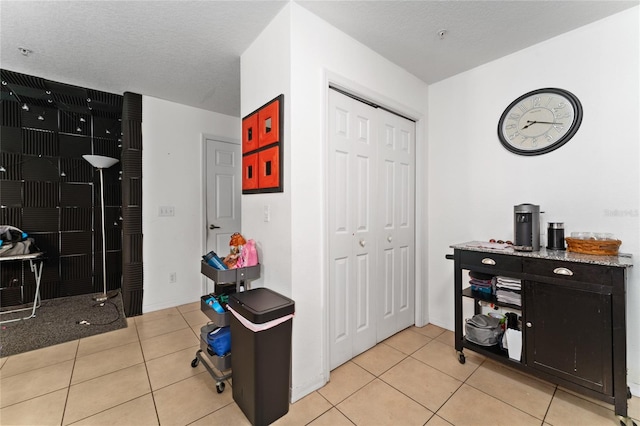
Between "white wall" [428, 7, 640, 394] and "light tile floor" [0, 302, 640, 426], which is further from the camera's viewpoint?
"white wall" [428, 7, 640, 394]

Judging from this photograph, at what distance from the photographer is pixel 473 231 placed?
259cm

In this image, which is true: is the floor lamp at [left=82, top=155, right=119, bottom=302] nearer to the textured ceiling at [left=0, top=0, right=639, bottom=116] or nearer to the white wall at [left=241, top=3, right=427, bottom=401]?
the textured ceiling at [left=0, top=0, right=639, bottom=116]

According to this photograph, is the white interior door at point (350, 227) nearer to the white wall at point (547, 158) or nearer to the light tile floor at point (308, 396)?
the light tile floor at point (308, 396)

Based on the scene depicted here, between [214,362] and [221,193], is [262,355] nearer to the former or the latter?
[214,362]

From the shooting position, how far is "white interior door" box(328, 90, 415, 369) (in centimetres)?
211

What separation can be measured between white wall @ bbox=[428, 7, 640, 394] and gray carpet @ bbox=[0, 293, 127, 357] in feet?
11.9

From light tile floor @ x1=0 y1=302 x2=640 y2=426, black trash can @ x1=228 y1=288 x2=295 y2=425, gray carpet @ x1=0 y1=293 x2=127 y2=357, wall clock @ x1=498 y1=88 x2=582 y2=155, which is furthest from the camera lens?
gray carpet @ x1=0 y1=293 x2=127 y2=357

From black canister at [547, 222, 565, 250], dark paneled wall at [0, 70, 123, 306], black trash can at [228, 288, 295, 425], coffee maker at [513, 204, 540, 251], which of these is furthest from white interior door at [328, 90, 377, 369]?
dark paneled wall at [0, 70, 123, 306]

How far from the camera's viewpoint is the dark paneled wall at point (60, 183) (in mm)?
3129

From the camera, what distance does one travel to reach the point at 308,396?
1810 mm

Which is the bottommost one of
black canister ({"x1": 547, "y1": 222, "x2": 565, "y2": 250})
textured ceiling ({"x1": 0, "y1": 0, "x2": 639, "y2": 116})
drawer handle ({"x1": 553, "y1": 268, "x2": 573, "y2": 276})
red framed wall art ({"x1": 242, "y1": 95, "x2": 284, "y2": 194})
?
drawer handle ({"x1": 553, "y1": 268, "x2": 573, "y2": 276})

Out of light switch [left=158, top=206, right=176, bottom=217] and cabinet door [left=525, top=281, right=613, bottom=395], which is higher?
light switch [left=158, top=206, right=176, bottom=217]

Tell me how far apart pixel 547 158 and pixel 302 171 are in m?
2.01

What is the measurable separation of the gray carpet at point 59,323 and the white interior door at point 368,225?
2.45 meters
